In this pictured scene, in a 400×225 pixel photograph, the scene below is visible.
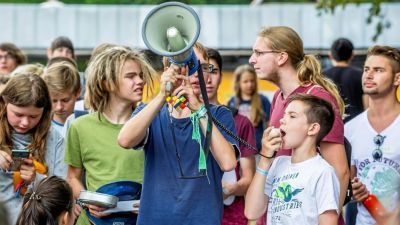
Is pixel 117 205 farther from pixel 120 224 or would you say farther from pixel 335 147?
pixel 335 147

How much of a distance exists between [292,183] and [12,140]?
2.19m

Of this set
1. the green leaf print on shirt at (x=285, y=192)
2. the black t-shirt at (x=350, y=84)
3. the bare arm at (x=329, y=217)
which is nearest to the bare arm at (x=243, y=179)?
the green leaf print on shirt at (x=285, y=192)

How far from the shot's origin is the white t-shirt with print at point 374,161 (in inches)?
348

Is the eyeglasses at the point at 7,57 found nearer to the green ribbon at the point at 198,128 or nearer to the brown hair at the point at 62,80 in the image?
the brown hair at the point at 62,80

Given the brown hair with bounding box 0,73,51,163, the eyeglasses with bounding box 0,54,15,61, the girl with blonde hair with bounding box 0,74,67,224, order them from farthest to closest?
the eyeglasses with bounding box 0,54,15,61 < the brown hair with bounding box 0,73,51,163 < the girl with blonde hair with bounding box 0,74,67,224

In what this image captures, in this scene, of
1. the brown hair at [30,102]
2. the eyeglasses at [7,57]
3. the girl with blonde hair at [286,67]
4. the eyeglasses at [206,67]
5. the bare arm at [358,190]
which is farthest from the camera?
the eyeglasses at [7,57]

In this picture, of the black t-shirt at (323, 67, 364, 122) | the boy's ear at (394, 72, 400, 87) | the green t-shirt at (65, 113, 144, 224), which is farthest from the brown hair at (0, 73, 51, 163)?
the black t-shirt at (323, 67, 364, 122)

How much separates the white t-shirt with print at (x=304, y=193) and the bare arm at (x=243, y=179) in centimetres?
125

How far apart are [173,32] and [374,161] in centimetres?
294

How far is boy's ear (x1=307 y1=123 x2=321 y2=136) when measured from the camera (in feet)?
22.4

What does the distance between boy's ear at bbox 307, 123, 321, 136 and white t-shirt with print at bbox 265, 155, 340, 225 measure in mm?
141

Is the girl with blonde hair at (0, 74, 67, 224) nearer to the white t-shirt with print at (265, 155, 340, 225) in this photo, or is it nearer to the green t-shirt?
the green t-shirt

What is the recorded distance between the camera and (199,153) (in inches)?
270

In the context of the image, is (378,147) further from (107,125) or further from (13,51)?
(13,51)
